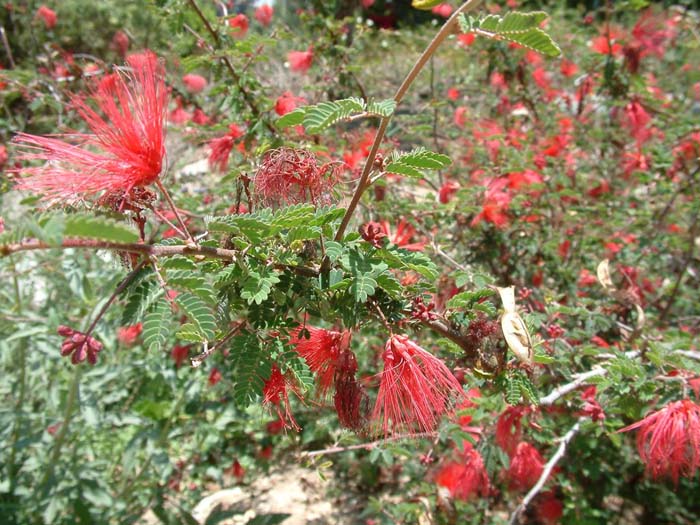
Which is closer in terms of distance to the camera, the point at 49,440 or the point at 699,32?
the point at 49,440

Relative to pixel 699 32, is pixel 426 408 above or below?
below

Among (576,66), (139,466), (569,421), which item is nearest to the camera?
(569,421)

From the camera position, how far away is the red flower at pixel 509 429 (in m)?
1.92

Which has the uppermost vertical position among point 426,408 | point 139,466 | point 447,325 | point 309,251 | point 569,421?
point 309,251

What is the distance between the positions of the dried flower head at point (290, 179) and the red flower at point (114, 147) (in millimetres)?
265

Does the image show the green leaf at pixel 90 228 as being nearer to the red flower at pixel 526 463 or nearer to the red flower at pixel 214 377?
the red flower at pixel 526 463

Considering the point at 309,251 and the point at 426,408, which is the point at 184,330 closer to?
the point at 309,251

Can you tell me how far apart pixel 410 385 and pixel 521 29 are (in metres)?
0.81

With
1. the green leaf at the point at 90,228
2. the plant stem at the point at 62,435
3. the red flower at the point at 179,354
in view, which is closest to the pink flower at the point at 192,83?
the red flower at the point at 179,354

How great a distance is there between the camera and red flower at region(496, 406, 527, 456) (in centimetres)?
192

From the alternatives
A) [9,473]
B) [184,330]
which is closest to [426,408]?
[184,330]

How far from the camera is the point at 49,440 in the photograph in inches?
103

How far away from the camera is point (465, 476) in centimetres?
241

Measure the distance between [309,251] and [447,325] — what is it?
444mm
